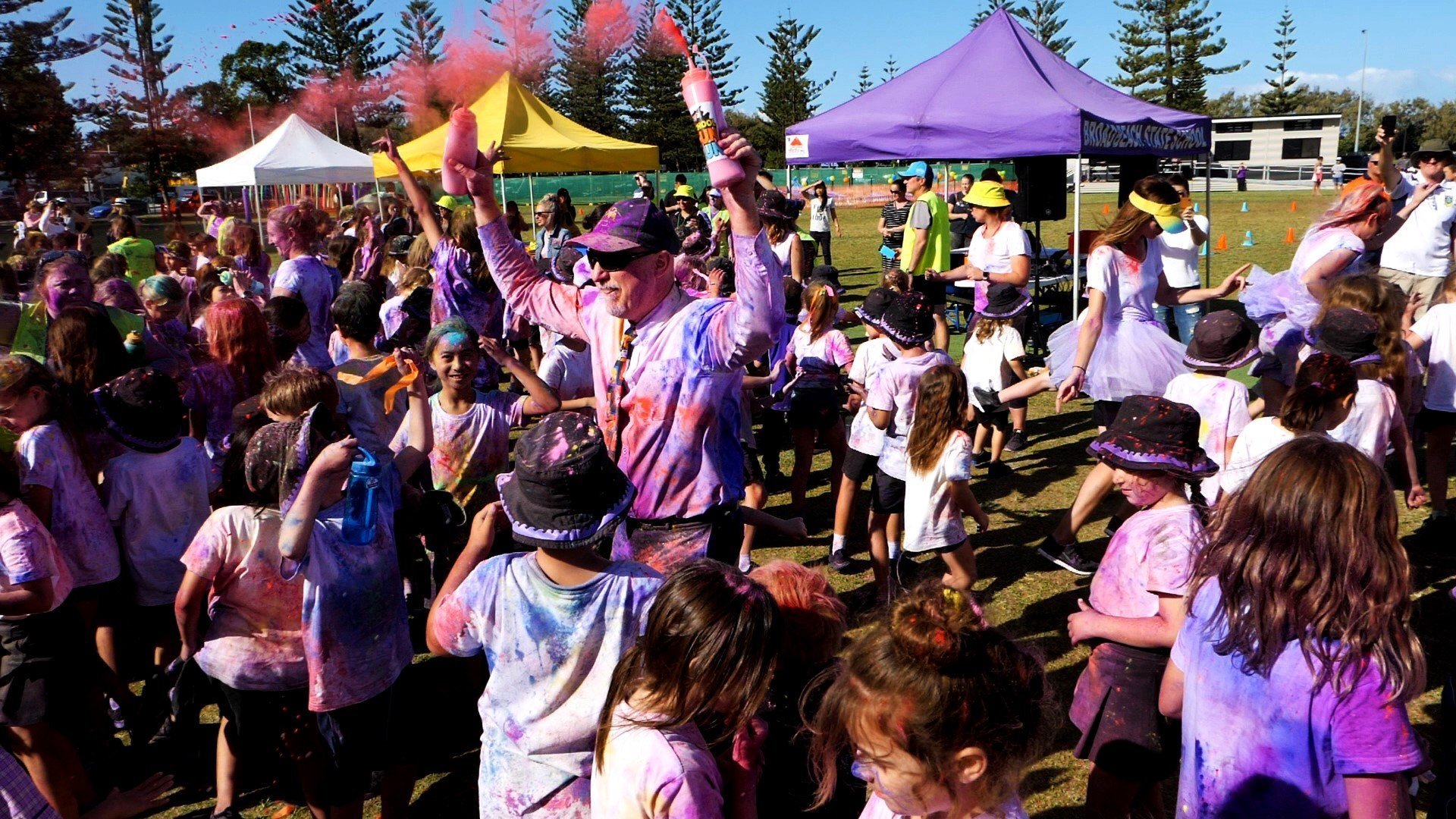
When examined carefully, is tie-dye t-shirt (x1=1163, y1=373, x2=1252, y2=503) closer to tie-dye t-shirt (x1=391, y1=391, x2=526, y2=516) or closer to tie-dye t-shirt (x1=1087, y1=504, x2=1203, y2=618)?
tie-dye t-shirt (x1=1087, y1=504, x2=1203, y2=618)

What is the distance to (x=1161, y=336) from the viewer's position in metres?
6.45

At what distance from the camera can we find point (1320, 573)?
204cm

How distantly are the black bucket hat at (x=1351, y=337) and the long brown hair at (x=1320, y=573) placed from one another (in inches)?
128

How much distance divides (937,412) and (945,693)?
9.58ft

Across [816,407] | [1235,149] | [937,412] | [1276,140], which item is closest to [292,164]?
[816,407]

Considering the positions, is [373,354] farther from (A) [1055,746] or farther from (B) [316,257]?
(A) [1055,746]

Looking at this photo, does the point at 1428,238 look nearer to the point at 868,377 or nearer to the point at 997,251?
the point at 997,251

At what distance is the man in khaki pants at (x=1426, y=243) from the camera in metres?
8.25

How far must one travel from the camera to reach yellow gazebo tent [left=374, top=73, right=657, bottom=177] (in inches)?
569

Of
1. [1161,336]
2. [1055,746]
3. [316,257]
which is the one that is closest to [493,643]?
[1055,746]

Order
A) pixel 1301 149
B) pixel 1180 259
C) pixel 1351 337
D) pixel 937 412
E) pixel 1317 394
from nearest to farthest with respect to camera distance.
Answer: pixel 1317 394 < pixel 937 412 < pixel 1351 337 < pixel 1180 259 < pixel 1301 149

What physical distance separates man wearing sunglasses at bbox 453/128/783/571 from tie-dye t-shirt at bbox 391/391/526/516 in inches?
51.8

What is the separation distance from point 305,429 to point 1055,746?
313cm

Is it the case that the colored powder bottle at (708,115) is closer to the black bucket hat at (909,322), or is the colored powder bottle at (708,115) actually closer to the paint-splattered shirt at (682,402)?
the paint-splattered shirt at (682,402)
